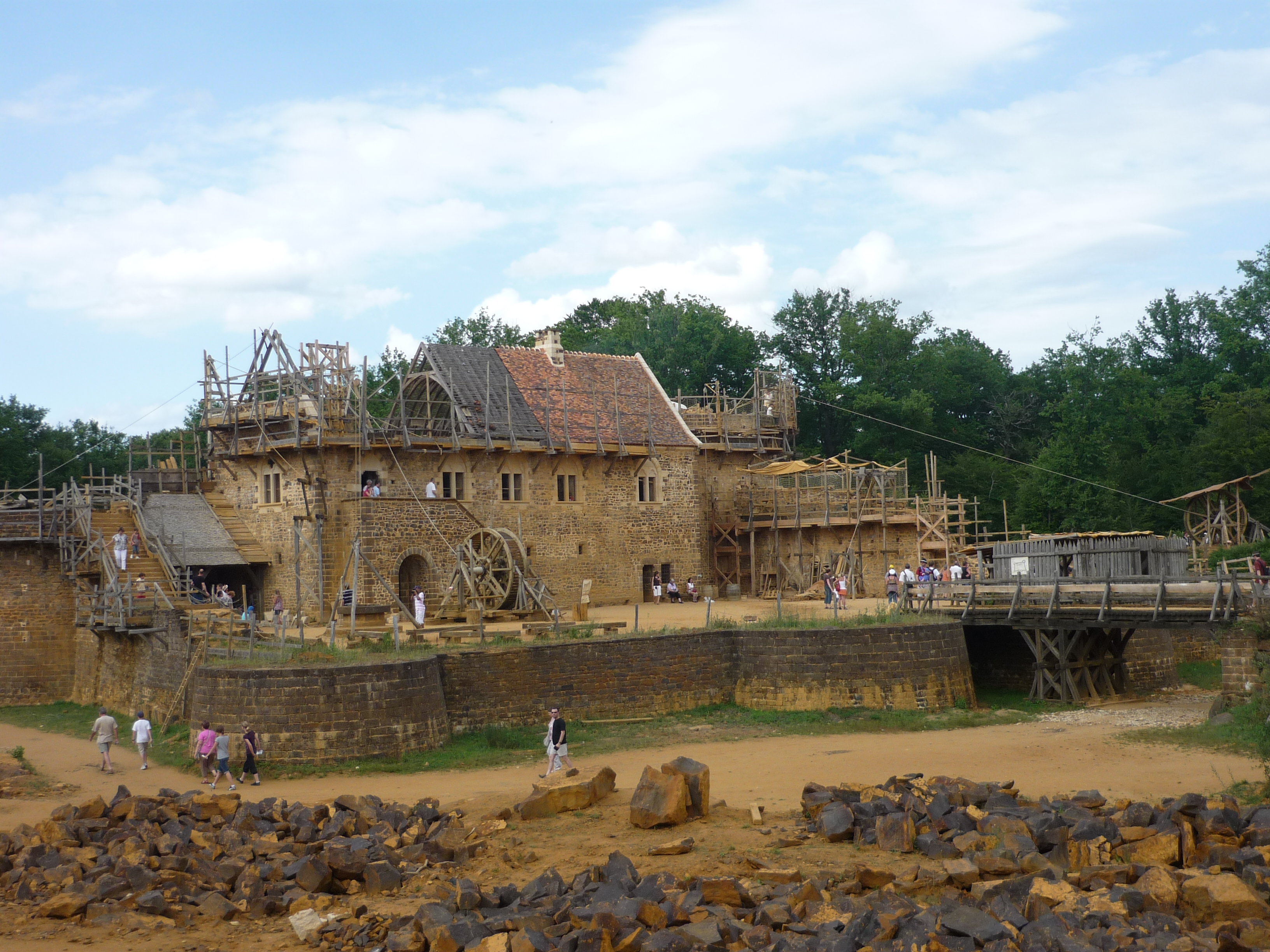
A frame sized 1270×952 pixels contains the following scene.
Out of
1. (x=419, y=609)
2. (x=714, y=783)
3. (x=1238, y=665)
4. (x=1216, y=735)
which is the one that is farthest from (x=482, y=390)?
(x=1216, y=735)

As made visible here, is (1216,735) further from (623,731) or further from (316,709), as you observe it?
(316,709)

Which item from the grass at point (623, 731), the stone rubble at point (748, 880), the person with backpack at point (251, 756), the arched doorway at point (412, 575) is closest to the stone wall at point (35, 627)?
the grass at point (623, 731)

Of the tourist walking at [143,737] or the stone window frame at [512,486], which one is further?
the stone window frame at [512,486]

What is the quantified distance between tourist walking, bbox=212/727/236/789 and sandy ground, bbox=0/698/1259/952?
20.7 inches

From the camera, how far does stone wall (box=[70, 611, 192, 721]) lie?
28.4 metres

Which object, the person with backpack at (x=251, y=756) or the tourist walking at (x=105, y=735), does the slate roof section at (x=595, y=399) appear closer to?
the tourist walking at (x=105, y=735)

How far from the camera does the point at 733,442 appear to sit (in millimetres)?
43125

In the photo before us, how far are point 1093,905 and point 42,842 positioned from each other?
14.5m

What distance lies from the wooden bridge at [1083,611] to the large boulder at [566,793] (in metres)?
13.1

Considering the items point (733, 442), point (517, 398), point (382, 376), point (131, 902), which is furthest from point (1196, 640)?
point (382, 376)

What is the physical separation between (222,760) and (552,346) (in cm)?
2245

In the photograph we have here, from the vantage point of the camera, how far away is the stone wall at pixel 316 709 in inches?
914

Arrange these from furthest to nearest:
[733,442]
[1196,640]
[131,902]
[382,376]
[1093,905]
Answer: [382,376], [733,442], [1196,640], [131,902], [1093,905]

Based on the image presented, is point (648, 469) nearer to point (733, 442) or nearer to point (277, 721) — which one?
point (733, 442)
